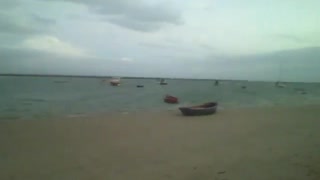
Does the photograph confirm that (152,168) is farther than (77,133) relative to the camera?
No

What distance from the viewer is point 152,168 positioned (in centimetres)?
777

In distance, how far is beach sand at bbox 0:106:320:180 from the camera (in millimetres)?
7266

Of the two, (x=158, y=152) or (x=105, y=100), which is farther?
(x=105, y=100)

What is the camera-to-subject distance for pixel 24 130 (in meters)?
14.2

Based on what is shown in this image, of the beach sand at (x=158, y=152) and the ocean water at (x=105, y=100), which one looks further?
the ocean water at (x=105, y=100)

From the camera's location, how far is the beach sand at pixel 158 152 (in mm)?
7266

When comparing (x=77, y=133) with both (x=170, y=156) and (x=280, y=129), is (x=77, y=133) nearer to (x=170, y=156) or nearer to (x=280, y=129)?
(x=170, y=156)

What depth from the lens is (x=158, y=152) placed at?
966 cm

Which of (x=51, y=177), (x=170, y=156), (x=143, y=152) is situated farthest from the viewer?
(x=143, y=152)

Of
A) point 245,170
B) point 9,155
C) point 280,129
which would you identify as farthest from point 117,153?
point 280,129

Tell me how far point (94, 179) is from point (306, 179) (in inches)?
180

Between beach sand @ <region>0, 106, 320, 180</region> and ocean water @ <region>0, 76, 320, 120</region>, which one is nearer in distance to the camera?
beach sand @ <region>0, 106, 320, 180</region>

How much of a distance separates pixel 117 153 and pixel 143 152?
807mm

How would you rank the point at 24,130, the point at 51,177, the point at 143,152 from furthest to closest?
the point at 24,130, the point at 143,152, the point at 51,177
